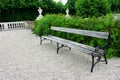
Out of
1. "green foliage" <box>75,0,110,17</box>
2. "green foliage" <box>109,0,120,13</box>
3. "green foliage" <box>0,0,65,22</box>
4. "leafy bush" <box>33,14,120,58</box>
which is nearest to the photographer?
"leafy bush" <box>33,14,120,58</box>

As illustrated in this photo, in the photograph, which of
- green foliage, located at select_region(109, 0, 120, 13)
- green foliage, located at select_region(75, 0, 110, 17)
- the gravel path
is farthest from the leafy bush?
green foliage, located at select_region(109, 0, 120, 13)

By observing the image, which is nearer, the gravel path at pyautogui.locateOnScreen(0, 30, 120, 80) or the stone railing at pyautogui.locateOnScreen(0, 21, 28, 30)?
the gravel path at pyautogui.locateOnScreen(0, 30, 120, 80)

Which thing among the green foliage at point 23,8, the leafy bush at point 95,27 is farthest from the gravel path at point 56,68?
the green foliage at point 23,8

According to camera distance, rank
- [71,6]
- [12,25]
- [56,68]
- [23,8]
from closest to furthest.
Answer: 1. [56,68]
2. [12,25]
3. [23,8]
4. [71,6]

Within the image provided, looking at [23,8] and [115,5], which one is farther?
[115,5]

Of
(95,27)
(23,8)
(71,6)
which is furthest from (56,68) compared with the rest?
(71,6)

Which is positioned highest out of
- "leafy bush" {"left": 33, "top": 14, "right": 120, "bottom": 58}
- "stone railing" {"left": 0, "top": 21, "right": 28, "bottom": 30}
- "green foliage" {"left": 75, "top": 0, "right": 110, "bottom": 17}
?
"green foliage" {"left": 75, "top": 0, "right": 110, "bottom": 17}

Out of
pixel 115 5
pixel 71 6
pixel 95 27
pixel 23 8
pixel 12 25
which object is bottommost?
pixel 12 25

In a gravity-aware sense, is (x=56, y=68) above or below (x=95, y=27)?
below

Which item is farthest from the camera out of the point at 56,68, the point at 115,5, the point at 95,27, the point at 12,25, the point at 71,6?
the point at 71,6

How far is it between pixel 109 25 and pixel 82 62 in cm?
152

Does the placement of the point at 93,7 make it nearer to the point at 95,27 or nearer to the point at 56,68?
the point at 95,27

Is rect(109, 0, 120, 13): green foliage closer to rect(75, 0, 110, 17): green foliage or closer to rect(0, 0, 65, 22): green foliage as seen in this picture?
rect(0, 0, 65, 22): green foliage

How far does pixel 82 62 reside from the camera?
5.37 meters
